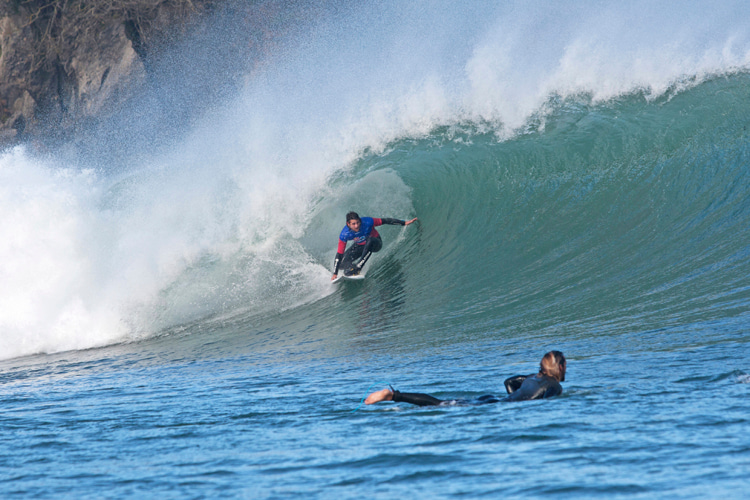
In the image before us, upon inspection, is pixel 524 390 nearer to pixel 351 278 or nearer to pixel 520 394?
pixel 520 394

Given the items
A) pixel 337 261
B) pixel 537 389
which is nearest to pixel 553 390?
pixel 537 389

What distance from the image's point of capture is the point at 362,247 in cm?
1129

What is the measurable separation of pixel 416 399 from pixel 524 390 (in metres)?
0.79

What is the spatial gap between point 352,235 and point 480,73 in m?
6.51

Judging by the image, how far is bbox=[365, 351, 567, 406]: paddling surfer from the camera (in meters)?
5.25

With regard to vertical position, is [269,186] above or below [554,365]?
above

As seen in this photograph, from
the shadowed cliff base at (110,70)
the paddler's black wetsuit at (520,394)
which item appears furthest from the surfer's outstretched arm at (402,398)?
the shadowed cliff base at (110,70)

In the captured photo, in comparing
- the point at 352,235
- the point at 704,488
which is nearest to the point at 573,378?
the point at 704,488

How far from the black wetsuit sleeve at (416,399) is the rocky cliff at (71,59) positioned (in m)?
25.2

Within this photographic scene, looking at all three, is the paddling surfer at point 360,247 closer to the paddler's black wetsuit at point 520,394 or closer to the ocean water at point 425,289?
the ocean water at point 425,289

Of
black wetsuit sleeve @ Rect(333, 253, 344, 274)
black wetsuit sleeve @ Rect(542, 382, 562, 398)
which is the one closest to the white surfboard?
black wetsuit sleeve @ Rect(333, 253, 344, 274)

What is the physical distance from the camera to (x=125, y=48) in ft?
92.0

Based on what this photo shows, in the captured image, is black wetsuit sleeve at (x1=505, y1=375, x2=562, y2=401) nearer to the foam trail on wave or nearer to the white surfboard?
the foam trail on wave

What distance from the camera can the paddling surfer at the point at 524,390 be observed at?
5.25 meters
